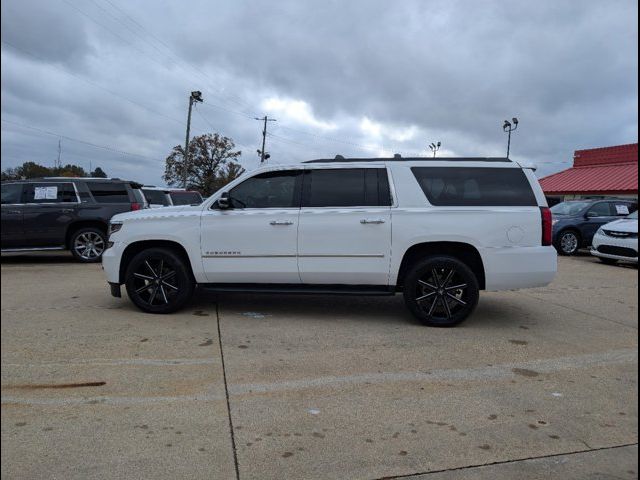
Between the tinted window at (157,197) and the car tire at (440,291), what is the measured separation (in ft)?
33.1

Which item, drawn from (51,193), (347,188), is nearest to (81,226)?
(51,193)

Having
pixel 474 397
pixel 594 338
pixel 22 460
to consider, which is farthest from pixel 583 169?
pixel 22 460

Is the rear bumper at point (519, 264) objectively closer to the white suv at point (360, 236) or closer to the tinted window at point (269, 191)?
the white suv at point (360, 236)

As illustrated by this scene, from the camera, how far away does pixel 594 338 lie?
501 cm

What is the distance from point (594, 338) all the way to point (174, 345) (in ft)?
13.8

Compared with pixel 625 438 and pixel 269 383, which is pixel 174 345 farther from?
pixel 625 438

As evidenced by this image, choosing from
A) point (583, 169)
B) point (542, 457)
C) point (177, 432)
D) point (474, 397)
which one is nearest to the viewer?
point (542, 457)

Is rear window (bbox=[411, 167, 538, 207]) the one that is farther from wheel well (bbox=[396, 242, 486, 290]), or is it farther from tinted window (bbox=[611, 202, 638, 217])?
tinted window (bbox=[611, 202, 638, 217])

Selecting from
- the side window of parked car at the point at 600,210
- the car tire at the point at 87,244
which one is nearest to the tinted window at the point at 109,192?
the car tire at the point at 87,244

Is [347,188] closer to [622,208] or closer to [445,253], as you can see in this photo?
[445,253]

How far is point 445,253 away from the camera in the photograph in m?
5.35

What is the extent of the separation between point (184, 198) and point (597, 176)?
26131 millimetres

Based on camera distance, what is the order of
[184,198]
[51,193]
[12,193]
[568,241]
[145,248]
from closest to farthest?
[145,248], [12,193], [51,193], [568,241], [184,198]

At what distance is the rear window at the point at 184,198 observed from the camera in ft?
46.9
